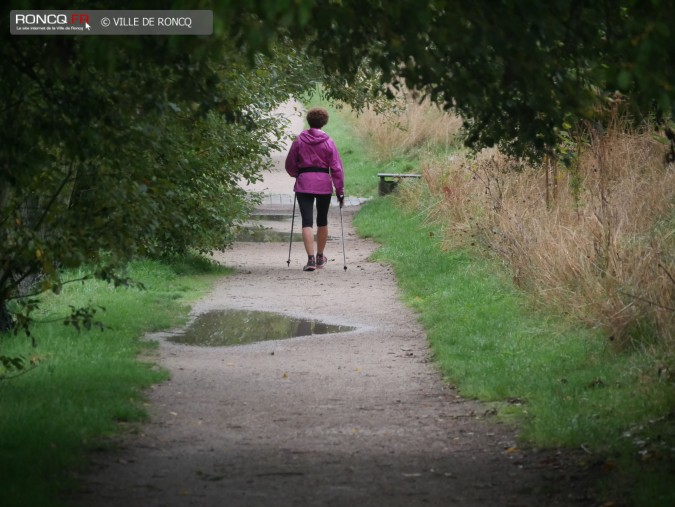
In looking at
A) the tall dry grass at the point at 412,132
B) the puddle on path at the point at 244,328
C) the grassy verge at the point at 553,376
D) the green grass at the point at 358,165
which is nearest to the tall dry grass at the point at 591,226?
the grassy verge at the point at 553,376

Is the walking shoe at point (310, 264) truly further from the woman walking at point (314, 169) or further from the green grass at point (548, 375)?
the green grass at point (548, 375)

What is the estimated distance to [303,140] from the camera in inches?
644

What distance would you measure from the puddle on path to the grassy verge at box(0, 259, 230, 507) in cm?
32

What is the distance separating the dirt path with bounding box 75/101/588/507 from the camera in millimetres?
6531

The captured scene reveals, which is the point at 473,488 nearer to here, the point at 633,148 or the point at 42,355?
the point at 42,355

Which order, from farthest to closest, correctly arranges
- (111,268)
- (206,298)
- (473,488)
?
(206,298), (111,268), (473,488)

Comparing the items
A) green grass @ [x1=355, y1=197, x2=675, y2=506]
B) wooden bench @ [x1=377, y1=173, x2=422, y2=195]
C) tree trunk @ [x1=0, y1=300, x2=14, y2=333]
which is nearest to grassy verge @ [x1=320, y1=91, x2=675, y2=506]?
green grass @ [x1=355, y1=197, x2=675, y2=506]

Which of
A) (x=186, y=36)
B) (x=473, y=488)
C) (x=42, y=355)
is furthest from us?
(x=42, y=355)

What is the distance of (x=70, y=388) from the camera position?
8.61 meters

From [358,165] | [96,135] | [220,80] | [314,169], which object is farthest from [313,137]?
[358,165]

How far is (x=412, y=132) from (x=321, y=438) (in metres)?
24.9

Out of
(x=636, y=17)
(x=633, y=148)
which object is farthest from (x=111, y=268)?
(x=633, y=148)

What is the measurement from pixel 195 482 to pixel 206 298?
298 inches

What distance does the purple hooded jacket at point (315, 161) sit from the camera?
16328 millimetres
